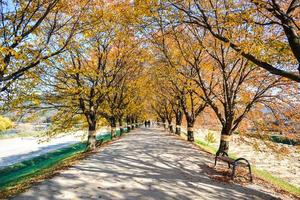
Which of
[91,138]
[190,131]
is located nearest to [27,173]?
[91,138]

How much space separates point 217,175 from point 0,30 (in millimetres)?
9312

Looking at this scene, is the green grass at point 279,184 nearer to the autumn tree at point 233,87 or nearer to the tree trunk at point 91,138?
the autumn tree at point 233,87

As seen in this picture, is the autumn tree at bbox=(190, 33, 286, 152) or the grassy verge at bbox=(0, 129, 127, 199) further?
the autumn tree at bbox=(190, 33, 286, 152)

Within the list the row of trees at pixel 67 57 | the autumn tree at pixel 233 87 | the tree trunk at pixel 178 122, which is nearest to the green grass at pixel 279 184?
the autumn tree at pixel 233 87

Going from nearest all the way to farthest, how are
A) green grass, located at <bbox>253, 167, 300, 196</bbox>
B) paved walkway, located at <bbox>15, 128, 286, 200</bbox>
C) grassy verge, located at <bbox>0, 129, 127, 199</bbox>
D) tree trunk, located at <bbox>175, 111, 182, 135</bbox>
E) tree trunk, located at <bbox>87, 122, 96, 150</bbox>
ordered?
paved walkway, located at <bbox>15, 128, 286, 200</bbox>
grassy verge, located at <bbox>0, 129, 127, 199</bbox>
green grass, located at <bbox>253, 167, 300, 196</bbox>
tree trunk, located at <bbox>87, 122, 96, 150</bbox>
tree trunk, located at <bbox>175, 111, 182, 135</bbox>

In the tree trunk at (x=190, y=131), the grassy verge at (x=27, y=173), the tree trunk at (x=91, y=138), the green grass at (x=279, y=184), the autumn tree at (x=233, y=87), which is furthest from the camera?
the tree trunk at (x=190, y=131)

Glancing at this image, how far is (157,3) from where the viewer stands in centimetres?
1045

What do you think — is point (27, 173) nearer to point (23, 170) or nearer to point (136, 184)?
point (23, 170)

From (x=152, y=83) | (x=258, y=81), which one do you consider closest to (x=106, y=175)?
(x=258, y=81)

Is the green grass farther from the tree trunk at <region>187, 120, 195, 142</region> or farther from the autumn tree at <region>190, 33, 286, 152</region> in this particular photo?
the tree trunk at <region>187, 120, 195, 142</region>

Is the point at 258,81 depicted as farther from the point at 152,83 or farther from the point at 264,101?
the point at 152,83

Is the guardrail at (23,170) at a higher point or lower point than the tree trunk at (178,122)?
lower

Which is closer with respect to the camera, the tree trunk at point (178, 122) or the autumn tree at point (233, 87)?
the autumn tree at point (233, 87)

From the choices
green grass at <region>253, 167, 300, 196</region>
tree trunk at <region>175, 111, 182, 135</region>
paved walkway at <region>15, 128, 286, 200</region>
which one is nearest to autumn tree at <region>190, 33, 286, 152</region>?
green grass at <region>253, 167, 300, 196</region>
